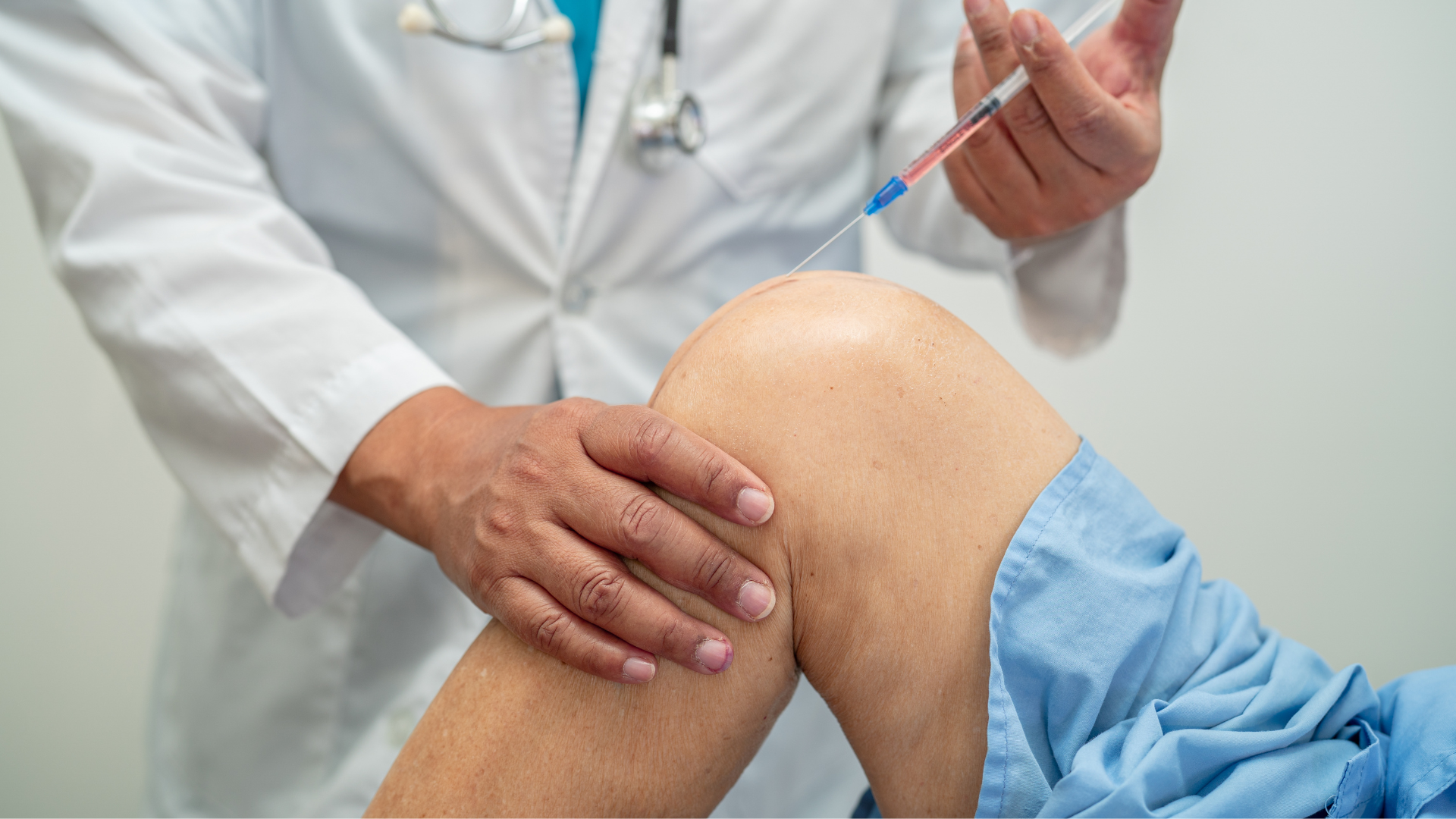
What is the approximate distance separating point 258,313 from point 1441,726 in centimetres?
87

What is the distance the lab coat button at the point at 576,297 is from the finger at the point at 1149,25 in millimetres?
541

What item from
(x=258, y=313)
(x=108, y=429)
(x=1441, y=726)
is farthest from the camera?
(x=108, y=429)

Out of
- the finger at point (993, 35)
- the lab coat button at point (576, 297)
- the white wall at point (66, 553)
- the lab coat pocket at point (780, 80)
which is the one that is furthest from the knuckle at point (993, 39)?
the white wall at point (66, 553)

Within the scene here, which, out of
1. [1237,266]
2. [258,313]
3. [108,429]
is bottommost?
[108,429]

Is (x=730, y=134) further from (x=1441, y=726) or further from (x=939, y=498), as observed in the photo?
(x=1441, y=726)

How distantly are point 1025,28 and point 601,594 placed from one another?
0.49 metres

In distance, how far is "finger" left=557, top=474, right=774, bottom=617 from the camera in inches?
21.2

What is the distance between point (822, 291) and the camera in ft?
2.07

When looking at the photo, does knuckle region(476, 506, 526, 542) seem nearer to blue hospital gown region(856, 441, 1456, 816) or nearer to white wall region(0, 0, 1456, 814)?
blue hospital gown region(856, 441, 1456, 816)

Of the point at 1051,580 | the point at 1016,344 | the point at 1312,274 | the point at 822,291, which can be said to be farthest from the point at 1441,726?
the point at 1016,344

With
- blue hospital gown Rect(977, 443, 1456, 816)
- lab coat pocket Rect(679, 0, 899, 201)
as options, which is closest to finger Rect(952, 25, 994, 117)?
lab coat pocket Rect(679, 0, 899, 201)

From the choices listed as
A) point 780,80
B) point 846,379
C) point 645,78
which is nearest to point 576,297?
point 645,78

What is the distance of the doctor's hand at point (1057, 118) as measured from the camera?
70 cm

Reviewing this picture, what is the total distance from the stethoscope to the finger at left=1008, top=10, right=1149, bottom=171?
0.35 meters
